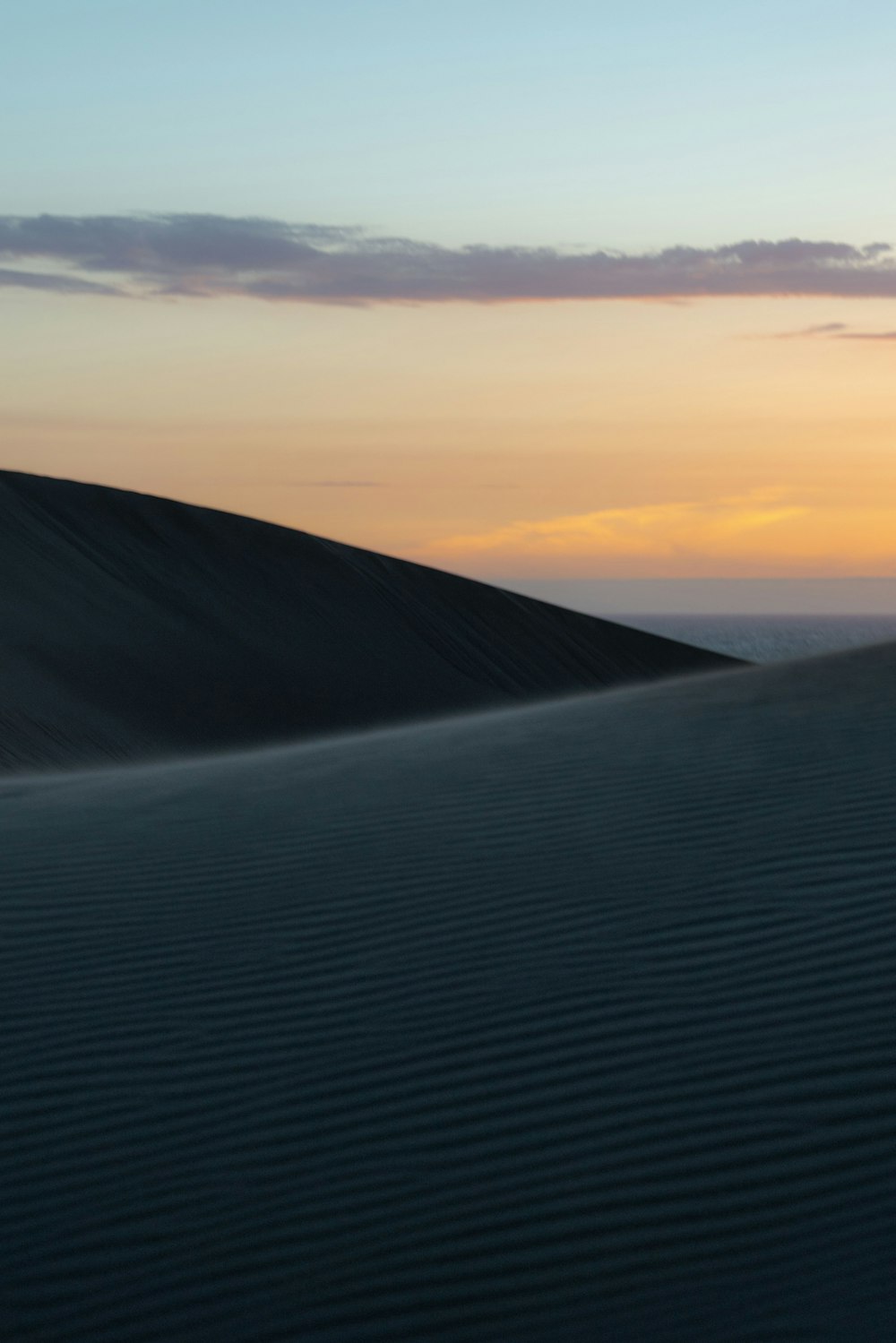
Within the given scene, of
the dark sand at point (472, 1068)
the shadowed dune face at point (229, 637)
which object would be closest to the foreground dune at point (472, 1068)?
the dark sand at point (472, 1068)

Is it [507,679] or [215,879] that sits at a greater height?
[215,879]

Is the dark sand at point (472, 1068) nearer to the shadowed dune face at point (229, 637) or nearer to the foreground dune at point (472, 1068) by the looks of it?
the foreground dune at point (472, 1068)

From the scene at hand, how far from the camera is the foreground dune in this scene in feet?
11.5

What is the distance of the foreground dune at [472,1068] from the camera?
350 cm

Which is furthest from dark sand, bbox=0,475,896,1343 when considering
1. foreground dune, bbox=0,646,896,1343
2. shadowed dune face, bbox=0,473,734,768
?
shadowed dune face, bbox=0,473,734,768

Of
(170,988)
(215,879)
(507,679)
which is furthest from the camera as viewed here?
(507,679)

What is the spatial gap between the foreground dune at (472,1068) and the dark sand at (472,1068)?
1 centimetres

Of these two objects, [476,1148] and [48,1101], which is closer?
[476,1148]

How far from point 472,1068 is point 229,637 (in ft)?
69.9

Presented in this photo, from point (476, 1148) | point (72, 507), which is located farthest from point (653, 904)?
point (72, 507)

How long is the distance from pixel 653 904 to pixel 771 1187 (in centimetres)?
182

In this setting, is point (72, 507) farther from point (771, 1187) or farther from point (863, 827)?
point (771, 1187)

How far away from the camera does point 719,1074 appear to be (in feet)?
13.8

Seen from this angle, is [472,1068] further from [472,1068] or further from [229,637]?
[229,637]
